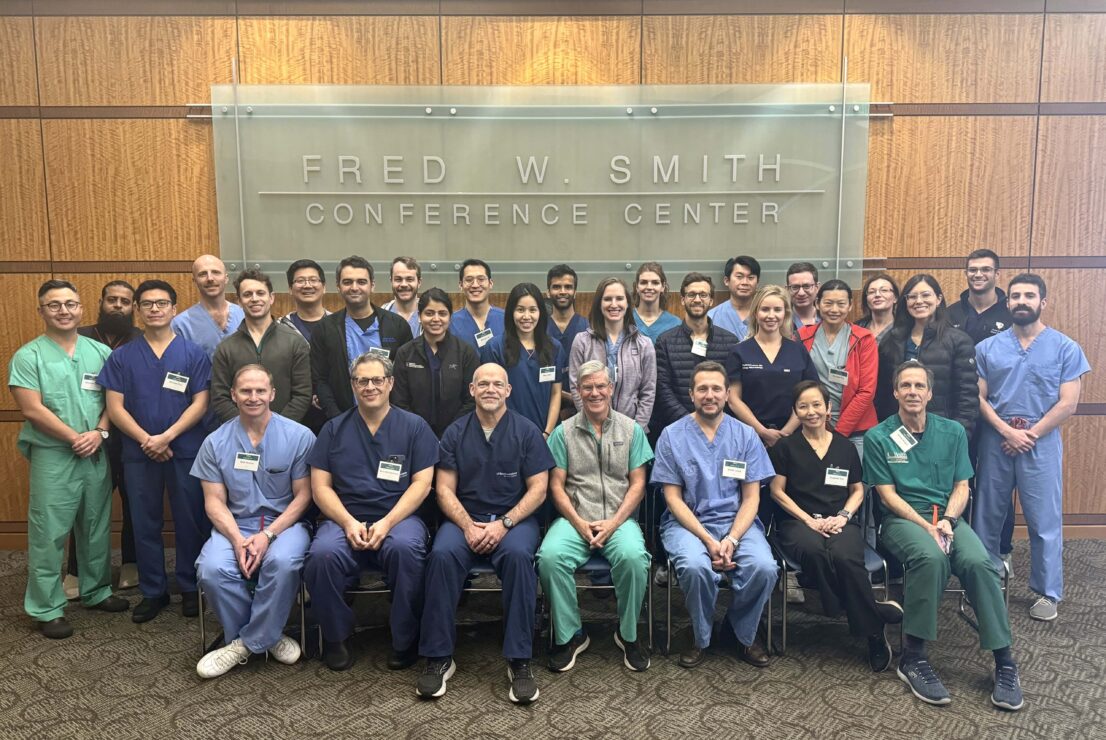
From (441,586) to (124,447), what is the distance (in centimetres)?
181

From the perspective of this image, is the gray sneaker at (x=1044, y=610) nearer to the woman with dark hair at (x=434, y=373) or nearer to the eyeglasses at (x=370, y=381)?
the woman with dark hair at (x=434, y=373)

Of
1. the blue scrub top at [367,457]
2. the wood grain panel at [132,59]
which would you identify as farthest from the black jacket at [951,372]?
the wood grain panel at [132,59]

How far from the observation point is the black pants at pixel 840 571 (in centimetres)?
289

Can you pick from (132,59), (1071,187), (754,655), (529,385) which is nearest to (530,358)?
(529,385)

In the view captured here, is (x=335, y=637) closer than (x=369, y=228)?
Yes

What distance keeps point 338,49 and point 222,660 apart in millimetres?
3351

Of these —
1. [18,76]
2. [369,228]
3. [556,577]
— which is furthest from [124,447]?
[18,76]

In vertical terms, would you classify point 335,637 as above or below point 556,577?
below

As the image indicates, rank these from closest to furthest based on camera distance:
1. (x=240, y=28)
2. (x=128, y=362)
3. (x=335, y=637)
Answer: (x=335, y=637), (x=128, y=362), (x=240, y=28)

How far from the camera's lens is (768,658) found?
301 cm

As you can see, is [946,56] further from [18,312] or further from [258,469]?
[18,312]

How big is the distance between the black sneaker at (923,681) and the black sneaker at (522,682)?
147cm

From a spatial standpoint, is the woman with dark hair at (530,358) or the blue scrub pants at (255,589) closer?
the blue scrub pants at (255,589)

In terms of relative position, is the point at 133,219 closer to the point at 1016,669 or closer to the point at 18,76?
the point at 18,76
